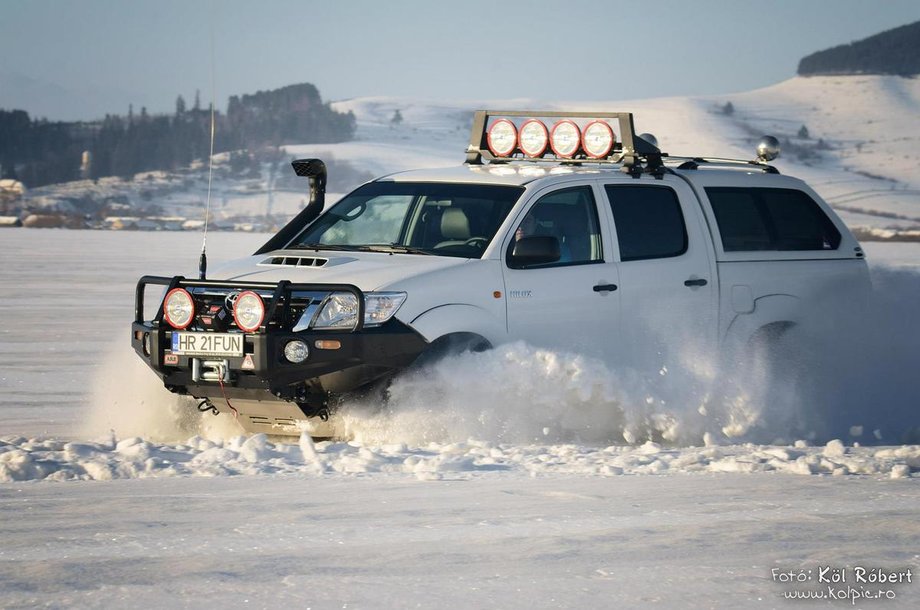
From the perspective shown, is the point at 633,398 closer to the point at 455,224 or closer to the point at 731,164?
the point at 455,224

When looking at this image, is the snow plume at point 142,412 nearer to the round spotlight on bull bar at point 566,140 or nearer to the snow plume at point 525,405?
the snow plume at point 525,405

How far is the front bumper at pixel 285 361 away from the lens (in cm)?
747

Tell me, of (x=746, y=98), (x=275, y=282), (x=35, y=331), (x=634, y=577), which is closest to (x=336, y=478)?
(x=275, y=282)

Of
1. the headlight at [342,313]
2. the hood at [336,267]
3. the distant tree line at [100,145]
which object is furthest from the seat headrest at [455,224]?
the distant tree line at [100,145]

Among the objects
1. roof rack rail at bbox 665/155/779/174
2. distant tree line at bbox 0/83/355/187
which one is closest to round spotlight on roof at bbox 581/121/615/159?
roof rack rail at bbox 665/155/779/174

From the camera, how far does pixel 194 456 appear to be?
730 cm

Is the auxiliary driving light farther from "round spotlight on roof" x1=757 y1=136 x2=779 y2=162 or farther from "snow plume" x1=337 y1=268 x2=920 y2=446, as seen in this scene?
"round spotlight on roof" x1=757 y1=136 x2=779 y2=162

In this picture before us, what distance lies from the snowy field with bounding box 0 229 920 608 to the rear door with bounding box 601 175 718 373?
0.49 meters

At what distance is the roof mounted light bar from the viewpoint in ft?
31.0

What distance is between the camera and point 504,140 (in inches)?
388

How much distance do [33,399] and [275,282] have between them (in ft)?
11.2

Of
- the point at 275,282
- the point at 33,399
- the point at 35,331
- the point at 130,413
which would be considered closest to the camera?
the point at 275,282

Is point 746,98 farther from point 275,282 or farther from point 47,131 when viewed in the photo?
point 275,282

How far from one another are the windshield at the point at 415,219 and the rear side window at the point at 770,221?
5.51 ft
